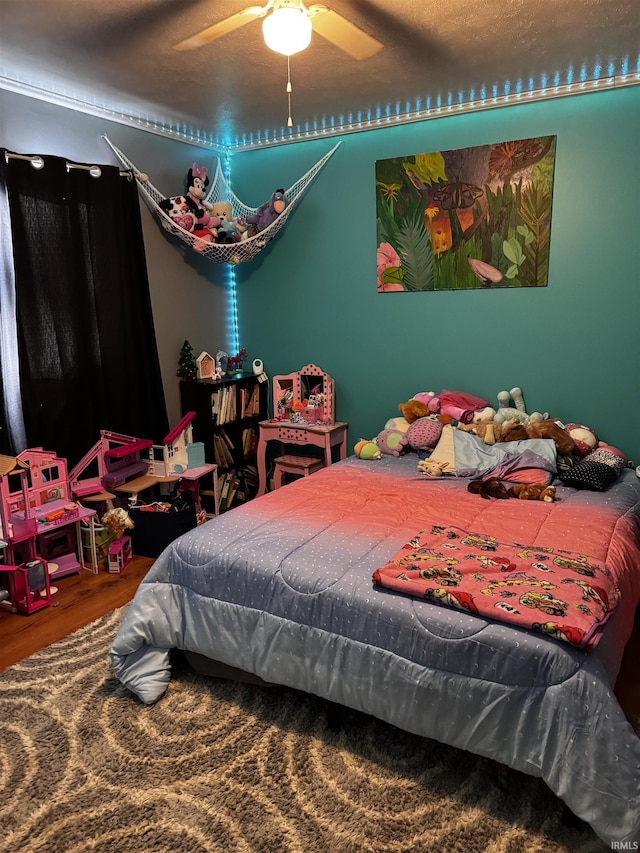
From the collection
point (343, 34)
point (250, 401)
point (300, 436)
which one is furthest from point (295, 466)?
point (343, 34)

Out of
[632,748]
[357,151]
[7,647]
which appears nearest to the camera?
[632,748]

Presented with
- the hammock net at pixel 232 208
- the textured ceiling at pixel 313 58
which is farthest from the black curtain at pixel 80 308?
the textured ceiling at pixel 313 58

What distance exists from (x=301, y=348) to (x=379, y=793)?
305 cm

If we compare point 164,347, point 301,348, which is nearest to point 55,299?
point 164,347

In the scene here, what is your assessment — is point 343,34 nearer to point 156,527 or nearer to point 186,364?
point 186,364

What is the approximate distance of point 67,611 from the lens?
113 inches

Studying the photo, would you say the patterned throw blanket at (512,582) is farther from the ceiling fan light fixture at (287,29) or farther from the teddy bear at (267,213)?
the teddy bear at (267,213)

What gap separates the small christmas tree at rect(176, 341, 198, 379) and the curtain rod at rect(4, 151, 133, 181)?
43.2 inches

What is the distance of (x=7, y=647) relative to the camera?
102 inches

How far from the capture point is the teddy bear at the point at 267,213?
3.95 metres

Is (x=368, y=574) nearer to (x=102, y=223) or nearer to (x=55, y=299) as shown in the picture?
(x=55, y=299)

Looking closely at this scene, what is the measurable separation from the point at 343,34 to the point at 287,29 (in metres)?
0.66

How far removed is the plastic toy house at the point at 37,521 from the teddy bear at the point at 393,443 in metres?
1.70

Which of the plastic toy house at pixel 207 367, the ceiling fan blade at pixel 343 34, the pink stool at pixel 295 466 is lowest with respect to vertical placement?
the pink stool at pixel 295 466
